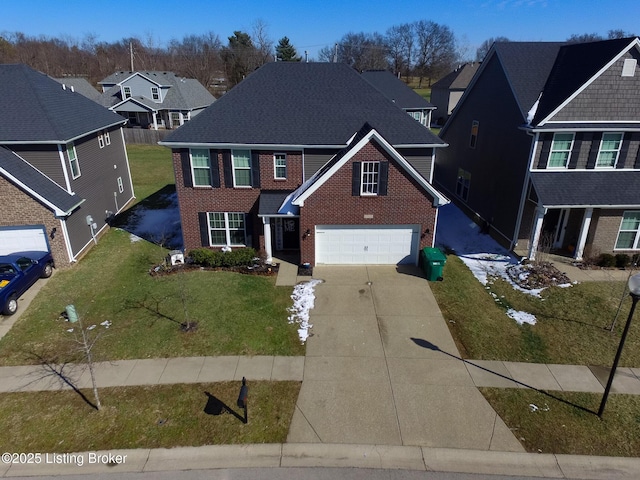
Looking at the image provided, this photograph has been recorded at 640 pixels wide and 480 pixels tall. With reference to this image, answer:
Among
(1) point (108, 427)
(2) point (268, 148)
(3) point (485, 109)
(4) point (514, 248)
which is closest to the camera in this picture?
(1) point (108, 427)

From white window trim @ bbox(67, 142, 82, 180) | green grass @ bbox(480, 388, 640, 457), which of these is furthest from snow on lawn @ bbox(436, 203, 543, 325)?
white window trim @ bbox(67, 142, 82, 180)

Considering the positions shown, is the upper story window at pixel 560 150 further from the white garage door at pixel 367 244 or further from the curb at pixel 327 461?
the curb at pixel 327 461

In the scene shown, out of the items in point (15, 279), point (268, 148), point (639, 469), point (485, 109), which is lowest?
point (639, 469)

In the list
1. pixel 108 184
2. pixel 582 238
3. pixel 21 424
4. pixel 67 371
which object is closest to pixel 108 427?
pixel 21 424

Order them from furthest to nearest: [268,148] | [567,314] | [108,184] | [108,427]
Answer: [108,184]
[268,148]
[567,314]
[108,427]

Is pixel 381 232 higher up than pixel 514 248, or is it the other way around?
pixel 381 232

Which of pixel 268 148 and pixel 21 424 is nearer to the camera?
pixel 21 424

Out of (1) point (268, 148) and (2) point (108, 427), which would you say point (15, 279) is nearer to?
(2) point (108, 427)
